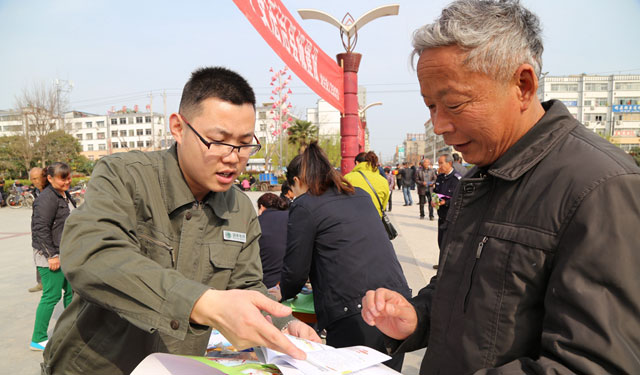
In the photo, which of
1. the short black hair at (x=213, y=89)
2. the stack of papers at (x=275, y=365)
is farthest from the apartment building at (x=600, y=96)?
the stack of papers at (x=275, y=365)

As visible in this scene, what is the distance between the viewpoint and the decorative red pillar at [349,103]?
621 cm

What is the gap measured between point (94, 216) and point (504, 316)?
1232 mm

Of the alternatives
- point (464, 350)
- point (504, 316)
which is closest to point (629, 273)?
point (504, 316)

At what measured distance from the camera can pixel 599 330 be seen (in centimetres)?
85

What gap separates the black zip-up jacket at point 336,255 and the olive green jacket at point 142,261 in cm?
76

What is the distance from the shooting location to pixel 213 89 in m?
1.64

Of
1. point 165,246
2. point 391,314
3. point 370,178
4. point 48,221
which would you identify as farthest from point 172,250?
point 370,178

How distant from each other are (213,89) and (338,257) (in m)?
1.43

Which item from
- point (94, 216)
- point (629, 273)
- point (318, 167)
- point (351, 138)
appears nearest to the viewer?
point (629, 273)

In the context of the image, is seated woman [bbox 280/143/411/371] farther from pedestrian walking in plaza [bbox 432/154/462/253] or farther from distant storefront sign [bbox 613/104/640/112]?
distant storefront sign [bbox 613/104/640/112]

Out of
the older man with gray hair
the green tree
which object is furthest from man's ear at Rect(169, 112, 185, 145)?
the green tree

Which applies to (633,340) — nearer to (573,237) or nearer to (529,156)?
(573,237)

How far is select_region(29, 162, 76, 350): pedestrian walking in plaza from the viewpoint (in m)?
4.34

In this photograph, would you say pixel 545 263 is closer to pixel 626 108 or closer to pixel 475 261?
pixel 475 261
